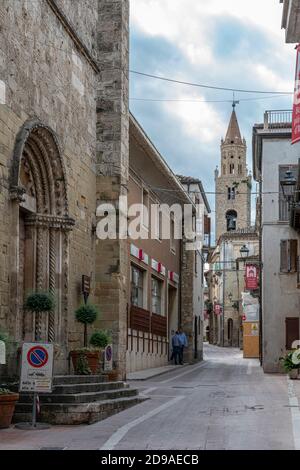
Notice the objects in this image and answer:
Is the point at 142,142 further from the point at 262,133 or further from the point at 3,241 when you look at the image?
the point at 3,241

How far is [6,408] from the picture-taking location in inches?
410

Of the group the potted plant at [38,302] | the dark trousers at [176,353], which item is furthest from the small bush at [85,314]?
the dark trousers at [176,353]

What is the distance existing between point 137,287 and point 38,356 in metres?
16.6

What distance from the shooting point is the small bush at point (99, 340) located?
1645 cm

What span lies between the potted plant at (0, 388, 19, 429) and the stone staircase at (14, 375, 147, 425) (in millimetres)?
747

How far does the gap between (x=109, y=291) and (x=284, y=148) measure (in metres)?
14.7

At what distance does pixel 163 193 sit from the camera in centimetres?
3250

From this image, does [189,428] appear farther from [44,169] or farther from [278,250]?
[278,250]

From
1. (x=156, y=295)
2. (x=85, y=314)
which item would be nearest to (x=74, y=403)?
(x=85, y=314)

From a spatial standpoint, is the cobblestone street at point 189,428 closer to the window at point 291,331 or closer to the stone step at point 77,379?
the stone step at point 77,379

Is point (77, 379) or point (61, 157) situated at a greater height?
point (61, 157)

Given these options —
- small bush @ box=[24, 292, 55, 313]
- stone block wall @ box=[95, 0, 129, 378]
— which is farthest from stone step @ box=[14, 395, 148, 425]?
stone block wall @ box=[95, 0, 129, 378]

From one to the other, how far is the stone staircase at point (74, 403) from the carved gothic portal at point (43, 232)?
1.72m
